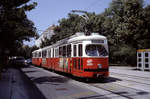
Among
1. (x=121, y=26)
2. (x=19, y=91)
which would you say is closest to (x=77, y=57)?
(x=19, y=91)

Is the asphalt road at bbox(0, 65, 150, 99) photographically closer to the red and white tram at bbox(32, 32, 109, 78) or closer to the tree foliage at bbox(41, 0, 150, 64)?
the red and white tram at bbox(32, 32, 109, 78)

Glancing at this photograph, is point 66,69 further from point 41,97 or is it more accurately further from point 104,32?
point 104,32

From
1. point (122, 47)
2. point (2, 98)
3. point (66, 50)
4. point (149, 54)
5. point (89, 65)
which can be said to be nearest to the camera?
point (2, 98)

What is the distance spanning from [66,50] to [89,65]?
3706mm

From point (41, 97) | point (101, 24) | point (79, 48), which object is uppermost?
point (101, 24)

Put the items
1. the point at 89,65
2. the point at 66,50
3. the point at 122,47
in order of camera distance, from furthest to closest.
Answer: the point at 122,47
the point at 66,50
the point at 89,65

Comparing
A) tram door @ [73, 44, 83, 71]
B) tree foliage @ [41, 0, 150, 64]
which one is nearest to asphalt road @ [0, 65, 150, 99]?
tram door @ [73, 44, 83, 71]

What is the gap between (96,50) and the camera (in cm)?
1397

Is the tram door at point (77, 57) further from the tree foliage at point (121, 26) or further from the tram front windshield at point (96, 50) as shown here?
the tree foliage at point (121, 26)

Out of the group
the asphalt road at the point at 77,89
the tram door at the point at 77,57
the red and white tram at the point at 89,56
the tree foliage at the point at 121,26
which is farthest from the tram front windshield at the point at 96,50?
the tree foliage at the point at 121,26

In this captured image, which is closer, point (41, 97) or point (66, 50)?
point (41, 97)

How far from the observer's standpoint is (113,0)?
4556 cm

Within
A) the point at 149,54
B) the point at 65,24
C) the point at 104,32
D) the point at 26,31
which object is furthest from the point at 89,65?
the point at 65,24

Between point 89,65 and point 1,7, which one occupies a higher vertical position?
point 1,7
